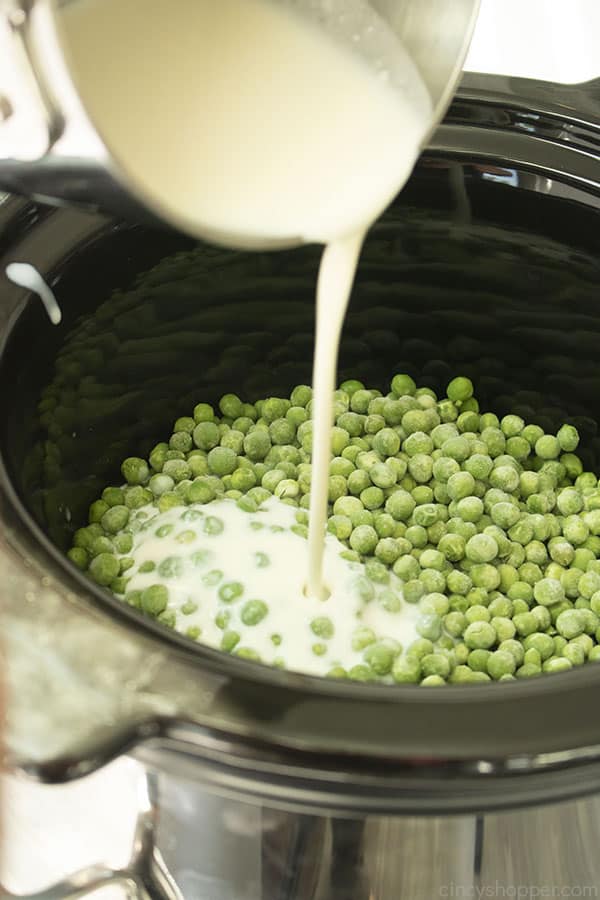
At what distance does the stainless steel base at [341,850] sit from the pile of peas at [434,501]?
265 mm

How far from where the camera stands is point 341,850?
75 cm

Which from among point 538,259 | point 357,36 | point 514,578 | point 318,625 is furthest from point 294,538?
point 357,36

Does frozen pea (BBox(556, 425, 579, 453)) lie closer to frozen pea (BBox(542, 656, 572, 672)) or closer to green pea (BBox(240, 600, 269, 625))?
frozen pea (BBox(542, 656, 572, 672))

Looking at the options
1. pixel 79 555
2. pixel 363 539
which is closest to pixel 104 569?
pixel 79 555

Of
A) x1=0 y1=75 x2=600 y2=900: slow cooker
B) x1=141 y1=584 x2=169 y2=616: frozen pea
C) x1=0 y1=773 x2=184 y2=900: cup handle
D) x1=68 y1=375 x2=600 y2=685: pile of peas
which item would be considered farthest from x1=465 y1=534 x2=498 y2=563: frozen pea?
x1=0 y1=773 x2=184 y2=900: cup handle

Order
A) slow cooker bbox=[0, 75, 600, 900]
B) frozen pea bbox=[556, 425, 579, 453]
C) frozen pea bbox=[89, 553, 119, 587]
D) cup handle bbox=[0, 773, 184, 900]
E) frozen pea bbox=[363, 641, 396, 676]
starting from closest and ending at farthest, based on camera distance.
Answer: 1. slow cooker bbox=[0, 75, 600, 900]
2. cup handle bbox=[0, 773, 184, 900]
3. frozen pea bbox=[363, 641, 396, 676]
4. frozen pea bbox=[89, 553, 119, 587]
5. frozen pea bbox=[556, 425, 579, 453]

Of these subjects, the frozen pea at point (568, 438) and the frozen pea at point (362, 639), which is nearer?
the frozen pea at point (362, 639)

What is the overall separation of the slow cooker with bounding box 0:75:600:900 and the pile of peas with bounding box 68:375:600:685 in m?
0.03

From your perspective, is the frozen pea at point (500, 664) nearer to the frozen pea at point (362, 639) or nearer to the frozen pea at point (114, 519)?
the frozen pea at point (362, 639)

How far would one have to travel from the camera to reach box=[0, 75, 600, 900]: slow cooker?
0.63 meters

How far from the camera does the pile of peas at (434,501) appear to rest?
1082mm

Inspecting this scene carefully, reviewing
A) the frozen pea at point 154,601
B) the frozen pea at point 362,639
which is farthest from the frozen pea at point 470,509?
the frozen pea at point 154,601

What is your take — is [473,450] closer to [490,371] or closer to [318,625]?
[490,371]

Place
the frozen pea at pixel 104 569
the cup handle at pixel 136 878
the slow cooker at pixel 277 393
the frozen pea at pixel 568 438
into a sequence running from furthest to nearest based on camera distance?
the frozen pea at pixel 568 438, the frozen pea at pixel 104 569, the cup handle at pixel 136 878, the slow cooker at pixel 277 393
